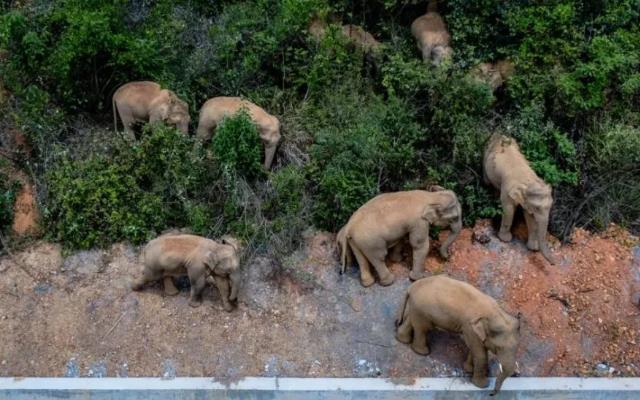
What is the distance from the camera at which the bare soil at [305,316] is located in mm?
8883

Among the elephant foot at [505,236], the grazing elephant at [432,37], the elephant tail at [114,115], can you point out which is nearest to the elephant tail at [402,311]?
the elephant foot at [505,236]

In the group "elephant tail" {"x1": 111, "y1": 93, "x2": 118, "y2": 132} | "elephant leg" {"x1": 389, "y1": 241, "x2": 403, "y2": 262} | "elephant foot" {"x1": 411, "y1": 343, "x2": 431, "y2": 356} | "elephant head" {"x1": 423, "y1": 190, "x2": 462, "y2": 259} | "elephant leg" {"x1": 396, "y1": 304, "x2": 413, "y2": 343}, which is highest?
"elephant head" {"x1": 423, "y1": 190, "x2": 462, "y2": 259}

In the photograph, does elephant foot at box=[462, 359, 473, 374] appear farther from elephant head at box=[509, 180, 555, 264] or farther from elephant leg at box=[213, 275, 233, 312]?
elephant leg at box=[213, 275, 233, 312]

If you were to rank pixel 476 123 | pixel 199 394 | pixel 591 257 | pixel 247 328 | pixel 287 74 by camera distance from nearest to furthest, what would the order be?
pixel 199 394
pixel 247 328
pixel 591 257
pixel 476 123
pixel 287 74

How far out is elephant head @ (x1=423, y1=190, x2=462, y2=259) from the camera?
928 centimetres

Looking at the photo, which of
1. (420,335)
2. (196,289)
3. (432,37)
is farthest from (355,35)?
(420,335)

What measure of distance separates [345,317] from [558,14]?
17.4 ft

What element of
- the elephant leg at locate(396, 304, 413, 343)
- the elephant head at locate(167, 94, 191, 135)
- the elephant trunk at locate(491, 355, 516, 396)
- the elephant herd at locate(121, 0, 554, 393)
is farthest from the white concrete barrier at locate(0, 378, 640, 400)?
the elephant head at locate(167, 94, 191, 135)

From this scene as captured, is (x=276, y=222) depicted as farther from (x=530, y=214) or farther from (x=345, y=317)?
(x=530, y=214)

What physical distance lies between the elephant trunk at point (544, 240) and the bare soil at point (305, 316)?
154 millimetres

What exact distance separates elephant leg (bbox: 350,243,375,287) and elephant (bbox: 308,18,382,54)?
369cm

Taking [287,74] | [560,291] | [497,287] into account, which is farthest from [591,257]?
[287,74]

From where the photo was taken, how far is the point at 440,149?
1062 centimetres

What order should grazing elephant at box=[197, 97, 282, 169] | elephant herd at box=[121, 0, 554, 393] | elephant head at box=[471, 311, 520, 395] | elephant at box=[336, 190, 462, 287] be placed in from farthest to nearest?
1. grazing elephant at box=[197, 97, 282, 169]
2. elephant at box=[336, 190, 462, 287]
3. elephant herd at box=[121, 0, 554, 393]
4. elephant head at box=[471, 311, 520, 395]
